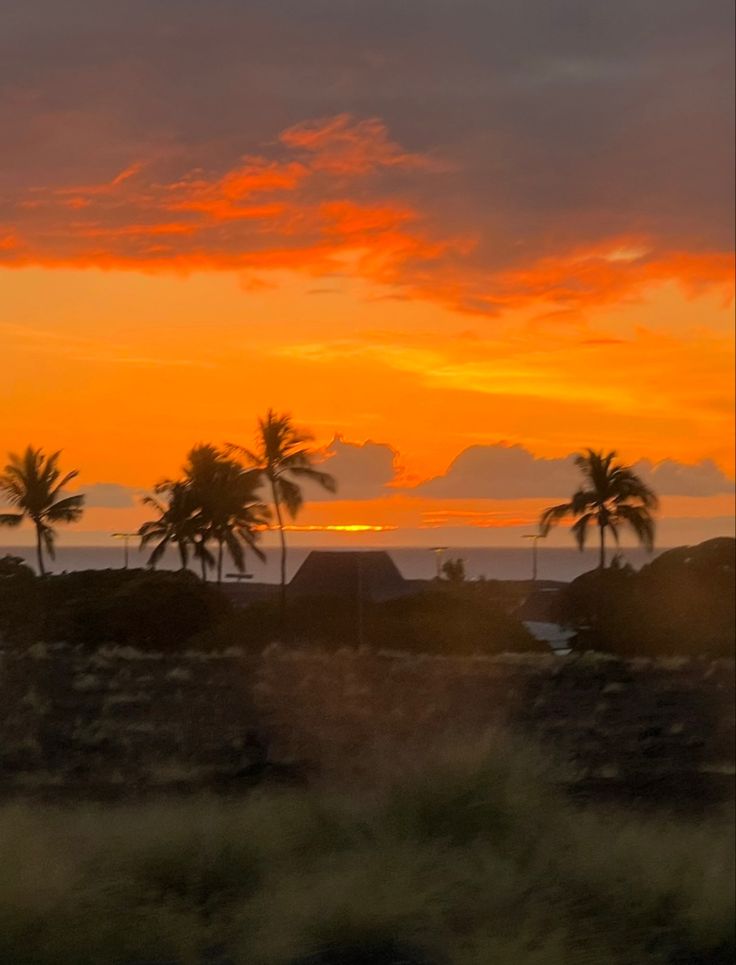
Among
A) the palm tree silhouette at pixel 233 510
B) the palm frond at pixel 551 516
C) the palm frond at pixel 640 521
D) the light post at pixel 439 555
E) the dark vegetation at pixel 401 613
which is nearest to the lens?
the dark vegetation at pixel 401 613

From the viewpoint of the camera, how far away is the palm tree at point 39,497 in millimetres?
7176

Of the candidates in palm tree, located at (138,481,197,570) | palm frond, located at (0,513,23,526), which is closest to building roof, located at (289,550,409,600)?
palm tree, located at (138,481,197,570)

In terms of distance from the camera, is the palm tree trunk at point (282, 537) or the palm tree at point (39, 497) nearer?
the palm tree at point (39, 497)

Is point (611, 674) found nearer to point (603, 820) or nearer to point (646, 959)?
point (603, 820)

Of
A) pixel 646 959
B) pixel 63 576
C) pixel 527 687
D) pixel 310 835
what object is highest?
pixel 63 576

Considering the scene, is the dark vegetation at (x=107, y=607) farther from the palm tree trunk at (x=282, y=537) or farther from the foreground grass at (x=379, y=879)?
the foreground grass at (x=379, y=879)

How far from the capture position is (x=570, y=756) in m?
8.78

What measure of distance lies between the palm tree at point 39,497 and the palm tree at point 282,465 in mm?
1118

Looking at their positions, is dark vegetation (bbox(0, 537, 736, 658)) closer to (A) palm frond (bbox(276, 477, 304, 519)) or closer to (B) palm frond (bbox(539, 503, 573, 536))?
(B) palm frond (bbox(539, 503, 573, 536))

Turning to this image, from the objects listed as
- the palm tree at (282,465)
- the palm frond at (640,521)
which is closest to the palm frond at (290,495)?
the palm tree at (282,465)

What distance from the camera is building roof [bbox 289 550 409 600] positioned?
8.61m

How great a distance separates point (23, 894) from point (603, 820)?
12.4 feet

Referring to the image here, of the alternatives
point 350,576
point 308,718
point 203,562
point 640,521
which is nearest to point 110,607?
point 203,562

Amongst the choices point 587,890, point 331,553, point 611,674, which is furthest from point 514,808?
point 611,674
